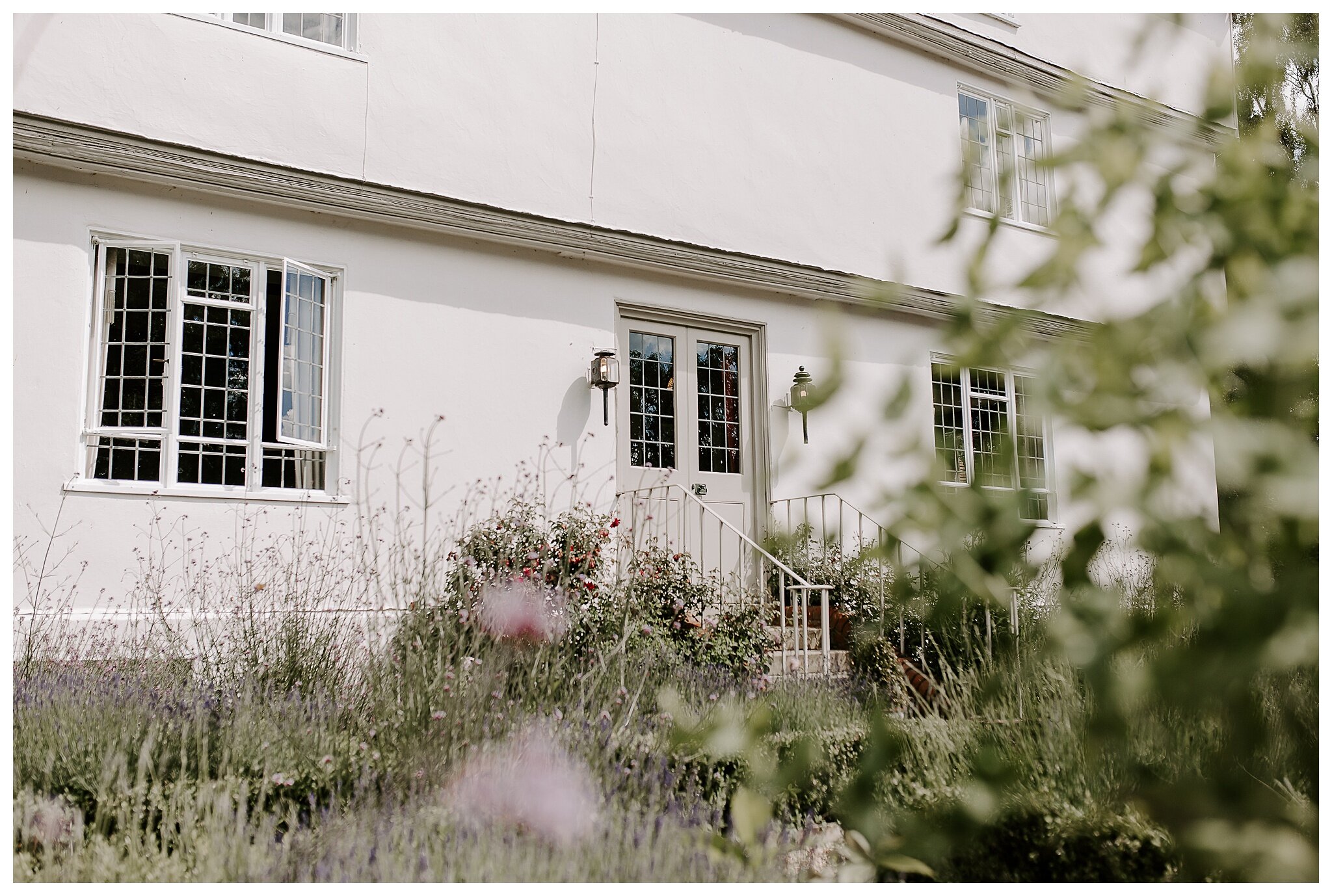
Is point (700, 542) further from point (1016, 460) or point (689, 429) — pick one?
point (1016, 460)

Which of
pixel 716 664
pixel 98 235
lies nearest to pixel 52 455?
pixel 98 235

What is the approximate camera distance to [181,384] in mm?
6129

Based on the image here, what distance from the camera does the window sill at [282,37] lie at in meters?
6.42

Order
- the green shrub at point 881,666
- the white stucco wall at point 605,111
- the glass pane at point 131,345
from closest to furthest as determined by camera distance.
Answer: the green shrub at point 881,666, the glass pane at point 131,345, the white stucco wall at point 605,111

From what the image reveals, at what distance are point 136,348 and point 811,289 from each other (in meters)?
5.20

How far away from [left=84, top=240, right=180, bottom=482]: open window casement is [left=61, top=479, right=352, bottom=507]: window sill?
0.11 meters

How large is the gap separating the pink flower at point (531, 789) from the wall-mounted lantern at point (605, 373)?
13.5ft

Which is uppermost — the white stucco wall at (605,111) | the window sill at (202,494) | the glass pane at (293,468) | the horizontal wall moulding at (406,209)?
the white stucco wall at (605,111)

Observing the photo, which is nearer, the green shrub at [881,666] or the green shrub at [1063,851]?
the green shrub at [1063,851]

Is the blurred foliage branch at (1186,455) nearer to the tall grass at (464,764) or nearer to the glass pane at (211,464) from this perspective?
the tall grass at (464,764)

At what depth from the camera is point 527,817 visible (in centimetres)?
296

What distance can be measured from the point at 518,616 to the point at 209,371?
3.23m

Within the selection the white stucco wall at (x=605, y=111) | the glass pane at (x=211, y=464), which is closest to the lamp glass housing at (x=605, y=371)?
the white stucco wall at (x=605, y=111)

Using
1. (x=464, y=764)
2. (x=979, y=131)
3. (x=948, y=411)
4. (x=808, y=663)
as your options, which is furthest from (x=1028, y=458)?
(x=979, y=131)
